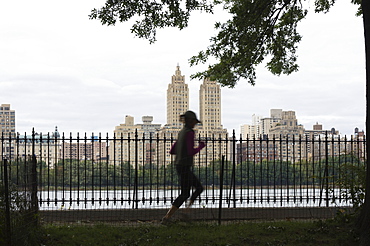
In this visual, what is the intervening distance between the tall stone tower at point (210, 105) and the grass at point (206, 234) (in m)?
118

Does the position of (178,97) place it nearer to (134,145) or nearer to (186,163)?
(134,145)

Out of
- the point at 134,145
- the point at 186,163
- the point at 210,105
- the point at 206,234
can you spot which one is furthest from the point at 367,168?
the point at 210,105

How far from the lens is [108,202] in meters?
10.7

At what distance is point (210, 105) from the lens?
132m

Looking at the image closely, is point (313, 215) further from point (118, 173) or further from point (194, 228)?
point (118, 173)

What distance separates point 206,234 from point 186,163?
1331 mm

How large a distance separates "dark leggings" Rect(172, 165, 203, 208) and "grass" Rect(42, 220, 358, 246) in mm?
419

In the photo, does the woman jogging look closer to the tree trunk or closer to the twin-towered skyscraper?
the tree trunk

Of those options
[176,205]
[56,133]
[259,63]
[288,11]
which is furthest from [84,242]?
[288,11]

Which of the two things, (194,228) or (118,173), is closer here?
(194,228)

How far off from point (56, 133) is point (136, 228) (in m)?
4.61

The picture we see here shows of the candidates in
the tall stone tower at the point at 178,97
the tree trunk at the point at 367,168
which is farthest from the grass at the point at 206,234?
the tall stone tower at the point at 178,97

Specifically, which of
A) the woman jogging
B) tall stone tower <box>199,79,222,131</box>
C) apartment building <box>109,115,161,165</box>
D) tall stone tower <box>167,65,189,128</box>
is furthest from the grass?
tall stone tower <box>167,65,189,128</box>

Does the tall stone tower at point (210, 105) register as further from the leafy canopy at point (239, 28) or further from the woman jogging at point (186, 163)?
the woman jogging at point (186, 163)
